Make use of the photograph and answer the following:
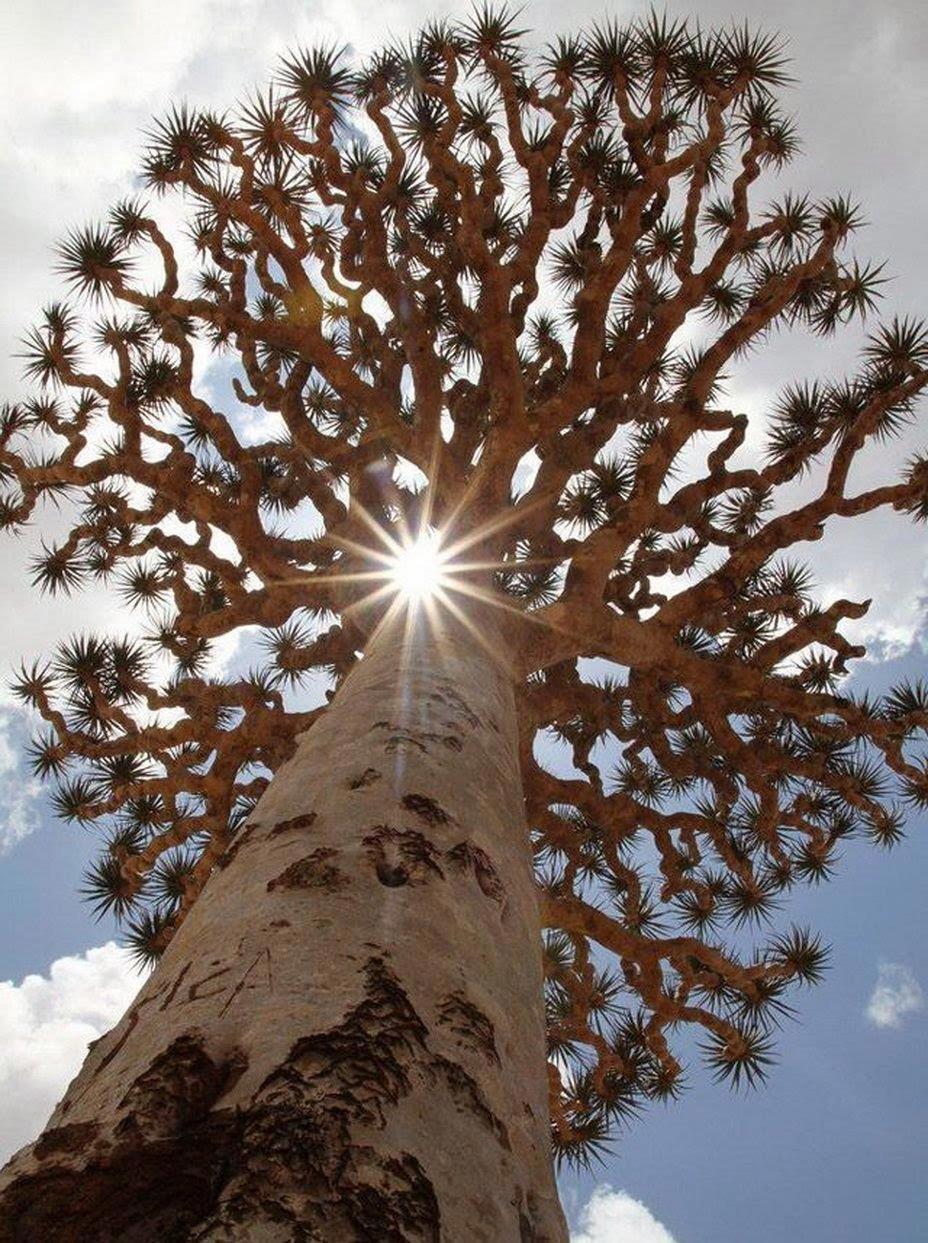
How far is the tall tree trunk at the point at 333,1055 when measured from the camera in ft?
3.31

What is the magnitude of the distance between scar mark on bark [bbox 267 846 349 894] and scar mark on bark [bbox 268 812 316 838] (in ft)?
0.60

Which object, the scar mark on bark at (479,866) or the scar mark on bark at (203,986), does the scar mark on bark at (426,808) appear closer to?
the scar mark on bark at (479,866)

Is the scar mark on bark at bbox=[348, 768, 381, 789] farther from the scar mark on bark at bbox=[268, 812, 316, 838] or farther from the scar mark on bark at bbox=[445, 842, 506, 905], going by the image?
the scar mark on bark at bbox=[445, 842, 506, 905]

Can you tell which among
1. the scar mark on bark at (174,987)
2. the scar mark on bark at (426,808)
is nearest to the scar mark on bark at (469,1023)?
the scar mark on bark at (174,987)

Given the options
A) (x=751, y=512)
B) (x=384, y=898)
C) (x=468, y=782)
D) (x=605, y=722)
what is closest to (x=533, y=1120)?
(x=384, y=898)

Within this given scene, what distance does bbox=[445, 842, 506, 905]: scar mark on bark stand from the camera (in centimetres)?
190

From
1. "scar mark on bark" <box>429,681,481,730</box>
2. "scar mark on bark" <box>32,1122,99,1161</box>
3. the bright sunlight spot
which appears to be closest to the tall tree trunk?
"scar mark on bark" <box>32,1122,99,1161</box>

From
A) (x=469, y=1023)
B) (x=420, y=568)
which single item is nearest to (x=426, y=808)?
(x=469, y=1023)

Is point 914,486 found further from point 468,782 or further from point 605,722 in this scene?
point 468,782

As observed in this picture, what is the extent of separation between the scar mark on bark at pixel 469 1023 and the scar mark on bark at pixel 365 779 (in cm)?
71

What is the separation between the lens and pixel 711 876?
8219mm

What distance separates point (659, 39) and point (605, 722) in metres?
5.12

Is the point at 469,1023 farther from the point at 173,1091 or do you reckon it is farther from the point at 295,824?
the point at 295,824

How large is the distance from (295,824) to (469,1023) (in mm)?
668
